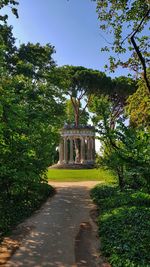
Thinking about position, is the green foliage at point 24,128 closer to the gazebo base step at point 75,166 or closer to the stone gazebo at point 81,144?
the gazebo base step at point 75,166

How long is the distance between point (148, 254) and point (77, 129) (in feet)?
164

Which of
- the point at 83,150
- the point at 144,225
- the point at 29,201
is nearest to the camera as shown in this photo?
the point at 144,225

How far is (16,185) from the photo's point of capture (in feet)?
54.5

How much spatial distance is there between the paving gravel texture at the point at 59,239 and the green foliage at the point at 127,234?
1.47 feet

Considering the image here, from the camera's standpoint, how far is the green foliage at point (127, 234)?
10.3 meters

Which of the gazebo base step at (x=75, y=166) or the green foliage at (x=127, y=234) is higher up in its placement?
the gazebo base step at (x=75, y=166)

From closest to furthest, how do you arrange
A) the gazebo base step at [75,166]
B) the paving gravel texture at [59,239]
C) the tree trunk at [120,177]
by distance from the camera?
the paving gravel texture at [59,239] < the tree trunk at [120,177] < the gazebo base step at [75,166]

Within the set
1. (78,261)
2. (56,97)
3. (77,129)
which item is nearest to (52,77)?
(56,97)

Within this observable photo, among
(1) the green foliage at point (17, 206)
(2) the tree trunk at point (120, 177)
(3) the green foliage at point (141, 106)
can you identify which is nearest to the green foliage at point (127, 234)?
(1) the green foliage at point (17, 206)

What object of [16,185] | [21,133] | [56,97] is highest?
[56,97]

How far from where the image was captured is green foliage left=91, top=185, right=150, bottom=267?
10.3m

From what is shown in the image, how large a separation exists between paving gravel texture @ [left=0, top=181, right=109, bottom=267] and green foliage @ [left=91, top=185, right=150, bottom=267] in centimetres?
45

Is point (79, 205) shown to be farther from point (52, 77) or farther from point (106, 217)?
point (52, 77)

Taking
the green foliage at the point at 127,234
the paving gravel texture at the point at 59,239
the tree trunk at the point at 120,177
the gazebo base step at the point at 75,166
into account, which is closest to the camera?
the green foliage at the point at 127,234
